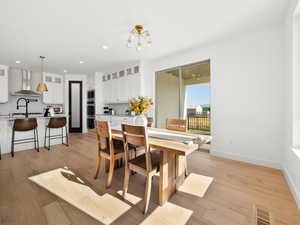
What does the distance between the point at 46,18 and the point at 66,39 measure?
76 cm

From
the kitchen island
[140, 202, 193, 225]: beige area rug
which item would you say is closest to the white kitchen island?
the kitchen island

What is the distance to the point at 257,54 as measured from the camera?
2.67 m

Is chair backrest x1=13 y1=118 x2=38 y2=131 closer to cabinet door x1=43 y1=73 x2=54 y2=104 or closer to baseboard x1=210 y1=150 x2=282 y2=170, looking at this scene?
cabinet door x1=43 y1=73 x2=54 y2=104

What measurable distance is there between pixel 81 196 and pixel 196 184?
1594 mm

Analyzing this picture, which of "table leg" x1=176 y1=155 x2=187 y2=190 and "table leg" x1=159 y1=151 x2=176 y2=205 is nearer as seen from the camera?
"table leg" x1=159 y1=151 x2=176 y2=205

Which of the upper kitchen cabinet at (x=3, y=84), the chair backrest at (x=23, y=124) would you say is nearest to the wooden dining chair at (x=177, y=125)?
the chair backrest at (x=23, y=124)

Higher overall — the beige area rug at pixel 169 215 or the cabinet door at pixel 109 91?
the cabinet door at pixel 109 91

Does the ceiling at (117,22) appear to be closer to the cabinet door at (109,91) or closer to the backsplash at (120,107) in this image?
the cabinet door at (109,91)

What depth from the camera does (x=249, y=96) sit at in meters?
2.76

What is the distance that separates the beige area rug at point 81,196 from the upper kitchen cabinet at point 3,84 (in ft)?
13.8

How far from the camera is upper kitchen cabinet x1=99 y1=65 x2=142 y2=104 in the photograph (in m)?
4.64

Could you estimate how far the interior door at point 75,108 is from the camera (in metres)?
6.13

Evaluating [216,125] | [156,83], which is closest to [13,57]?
[156,83]

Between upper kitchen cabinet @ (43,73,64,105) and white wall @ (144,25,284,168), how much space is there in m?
5.88
